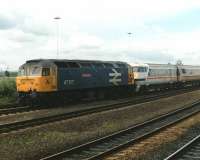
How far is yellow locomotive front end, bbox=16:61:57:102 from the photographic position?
2706cm

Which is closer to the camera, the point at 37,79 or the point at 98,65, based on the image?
the point at 37,79

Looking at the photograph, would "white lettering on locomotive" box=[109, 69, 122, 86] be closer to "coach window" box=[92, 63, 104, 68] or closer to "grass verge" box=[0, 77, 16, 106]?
"coach window" box=[92, 63, 104, 68]

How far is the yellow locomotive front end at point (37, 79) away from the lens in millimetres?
27062

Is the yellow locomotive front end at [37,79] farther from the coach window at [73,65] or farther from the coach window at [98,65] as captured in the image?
the coach window at [98,65]

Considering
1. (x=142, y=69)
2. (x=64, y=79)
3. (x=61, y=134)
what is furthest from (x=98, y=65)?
(x=61, y=134)

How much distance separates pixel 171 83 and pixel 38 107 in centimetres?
2834

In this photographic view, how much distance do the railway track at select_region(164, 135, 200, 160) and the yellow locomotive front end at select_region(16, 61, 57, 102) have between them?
569 inches

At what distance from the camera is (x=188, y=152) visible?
12859mm

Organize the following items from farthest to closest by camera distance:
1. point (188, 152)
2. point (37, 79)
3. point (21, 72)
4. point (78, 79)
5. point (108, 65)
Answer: point (108, 65) → point (78, 79) → point (21, 72) → point (37, 79) → point (188, 152)

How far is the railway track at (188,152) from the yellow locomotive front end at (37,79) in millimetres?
14453

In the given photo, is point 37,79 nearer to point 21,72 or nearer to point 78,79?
point 21,72

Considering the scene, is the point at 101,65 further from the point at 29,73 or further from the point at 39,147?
the point at 39,147

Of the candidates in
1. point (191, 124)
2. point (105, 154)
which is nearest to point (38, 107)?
point (191, 124)

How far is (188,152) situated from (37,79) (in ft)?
51.7
